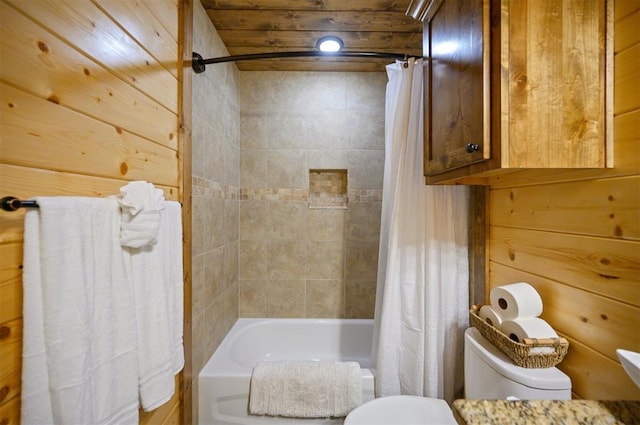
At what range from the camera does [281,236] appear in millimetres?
2092

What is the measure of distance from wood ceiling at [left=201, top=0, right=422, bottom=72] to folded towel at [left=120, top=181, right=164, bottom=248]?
4.14ft

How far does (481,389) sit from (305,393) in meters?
0.78

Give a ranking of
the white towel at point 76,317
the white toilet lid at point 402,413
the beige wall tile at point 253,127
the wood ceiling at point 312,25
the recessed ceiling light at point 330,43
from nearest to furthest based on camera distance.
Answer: the white towel at point 76,317 → the white toilet lid at point 402,413 → the wood ceiling at point 312,25 → the recessed ceiling light at point 330,43 → the beige wall tile at point 253,127

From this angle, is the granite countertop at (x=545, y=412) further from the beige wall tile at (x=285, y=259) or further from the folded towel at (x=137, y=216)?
the beige wall tile at (x=285, y=259)

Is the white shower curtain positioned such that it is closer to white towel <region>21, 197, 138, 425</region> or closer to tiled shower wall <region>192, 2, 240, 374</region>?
tiled shower wall <region>192, 2, 240, 374</region>

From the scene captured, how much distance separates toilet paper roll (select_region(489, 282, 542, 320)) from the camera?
3.01 feet

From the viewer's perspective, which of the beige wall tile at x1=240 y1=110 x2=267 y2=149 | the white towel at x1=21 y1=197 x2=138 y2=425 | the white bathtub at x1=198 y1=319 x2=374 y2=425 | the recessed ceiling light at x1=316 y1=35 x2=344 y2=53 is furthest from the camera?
the beige wall tile at x1=240 y1=110 x2=267 y2=149

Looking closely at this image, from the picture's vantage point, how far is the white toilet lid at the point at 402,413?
3.44 ft

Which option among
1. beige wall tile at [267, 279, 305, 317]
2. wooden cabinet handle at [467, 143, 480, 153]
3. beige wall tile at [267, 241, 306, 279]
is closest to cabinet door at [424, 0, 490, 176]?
wooden cabinet handle at [467, 143, 480, 153]

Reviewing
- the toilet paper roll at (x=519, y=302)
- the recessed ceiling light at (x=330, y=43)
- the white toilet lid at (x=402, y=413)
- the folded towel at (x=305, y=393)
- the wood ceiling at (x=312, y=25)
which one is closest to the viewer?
the toilet paper roll at (x=519, y=302)

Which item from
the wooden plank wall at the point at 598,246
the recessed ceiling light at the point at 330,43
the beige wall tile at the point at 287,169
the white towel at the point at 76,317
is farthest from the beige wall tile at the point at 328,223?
the white towel at the point at 76,317

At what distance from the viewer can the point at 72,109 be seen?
0.65m

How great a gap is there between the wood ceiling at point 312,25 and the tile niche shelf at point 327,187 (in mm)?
842

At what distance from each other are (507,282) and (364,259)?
3.48 feet
